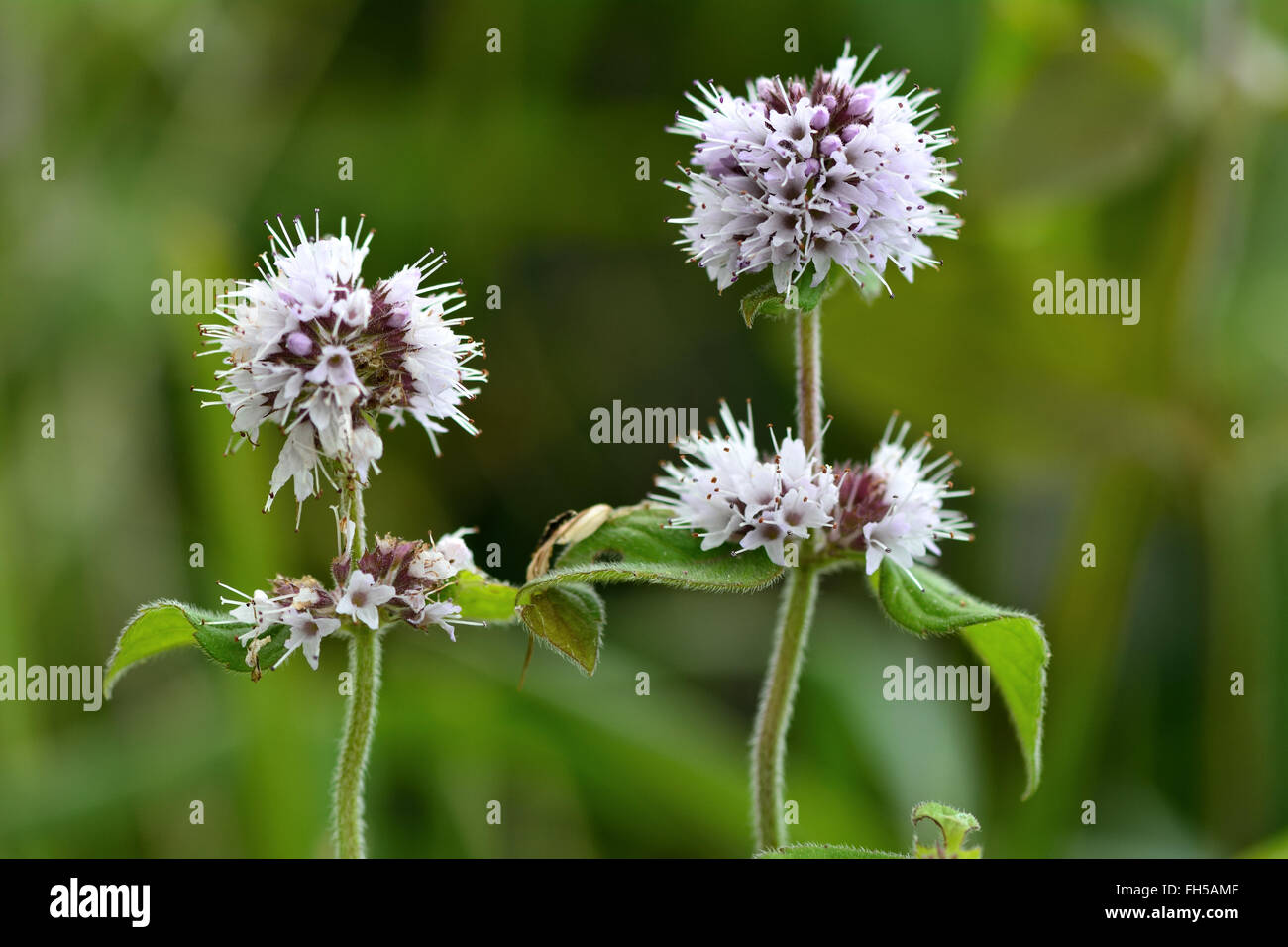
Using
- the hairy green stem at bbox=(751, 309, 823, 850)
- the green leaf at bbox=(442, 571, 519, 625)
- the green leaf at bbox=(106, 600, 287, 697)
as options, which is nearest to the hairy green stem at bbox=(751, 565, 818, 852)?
the hairy green stem at bbox=(751, 309, 823, 850)

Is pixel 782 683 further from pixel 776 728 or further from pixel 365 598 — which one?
pixel 365 598

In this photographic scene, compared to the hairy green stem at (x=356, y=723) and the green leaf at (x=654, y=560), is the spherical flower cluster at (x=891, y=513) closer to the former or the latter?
the green leaf at (x=654, y=560)

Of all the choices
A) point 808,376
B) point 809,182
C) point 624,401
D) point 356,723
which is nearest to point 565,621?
point 356,723

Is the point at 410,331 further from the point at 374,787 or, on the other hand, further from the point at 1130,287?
the point at 1130,287

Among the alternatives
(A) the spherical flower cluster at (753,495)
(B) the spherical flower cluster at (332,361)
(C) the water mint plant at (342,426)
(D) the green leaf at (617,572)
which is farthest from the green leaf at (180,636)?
(A) the spherical flower cluster at (753,495)

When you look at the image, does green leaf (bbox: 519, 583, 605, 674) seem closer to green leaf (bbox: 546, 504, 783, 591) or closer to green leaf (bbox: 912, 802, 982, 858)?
green leaf (bbox: 546, 504, 783, 591)

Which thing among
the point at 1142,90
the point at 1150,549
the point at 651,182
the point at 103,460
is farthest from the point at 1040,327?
the point at 103,460

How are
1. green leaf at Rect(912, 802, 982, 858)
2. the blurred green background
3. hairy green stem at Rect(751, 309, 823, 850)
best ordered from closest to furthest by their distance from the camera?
green leaf at Rect(912, 802, 982, 858) → hairy green stem at Rect(751, 309, 823, 850) → the blurred green background
